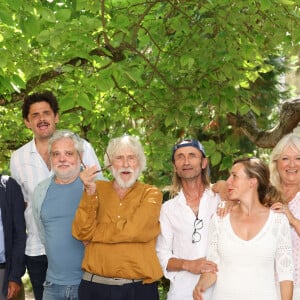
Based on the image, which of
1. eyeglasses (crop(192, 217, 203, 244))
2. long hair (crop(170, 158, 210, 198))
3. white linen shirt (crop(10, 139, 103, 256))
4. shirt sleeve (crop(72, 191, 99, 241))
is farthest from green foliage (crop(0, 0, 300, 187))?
eyeglasses (crop(192, 217, 203, 244))

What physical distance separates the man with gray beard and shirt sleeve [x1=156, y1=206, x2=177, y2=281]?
3.4 inches

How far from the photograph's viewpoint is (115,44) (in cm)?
607

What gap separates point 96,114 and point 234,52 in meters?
1.94

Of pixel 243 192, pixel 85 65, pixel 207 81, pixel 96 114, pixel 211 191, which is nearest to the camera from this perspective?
pixel 243 192

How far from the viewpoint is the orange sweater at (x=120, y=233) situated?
4.61 m

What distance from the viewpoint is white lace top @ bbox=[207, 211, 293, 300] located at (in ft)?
14.5

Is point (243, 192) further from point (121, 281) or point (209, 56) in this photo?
point (209, 56)

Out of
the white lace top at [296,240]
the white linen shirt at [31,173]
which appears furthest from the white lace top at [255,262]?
the white linen shirt at [31,173]

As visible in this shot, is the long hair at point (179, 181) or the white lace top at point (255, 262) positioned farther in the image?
the long hair at point (179, 181)

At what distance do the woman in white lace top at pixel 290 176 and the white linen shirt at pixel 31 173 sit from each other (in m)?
1.32

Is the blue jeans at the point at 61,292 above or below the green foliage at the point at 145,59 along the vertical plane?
below

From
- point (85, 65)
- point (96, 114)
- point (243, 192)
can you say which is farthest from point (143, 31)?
point (243, 192)

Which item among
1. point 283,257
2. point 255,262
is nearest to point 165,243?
point 255,262

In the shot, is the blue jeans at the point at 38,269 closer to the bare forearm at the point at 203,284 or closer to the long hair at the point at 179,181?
the long hair at the point at 179,181
